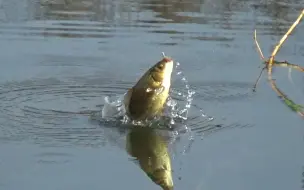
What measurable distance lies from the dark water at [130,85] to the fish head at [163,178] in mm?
76

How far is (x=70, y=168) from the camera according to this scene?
630 cm

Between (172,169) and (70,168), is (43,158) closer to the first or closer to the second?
(70,168)

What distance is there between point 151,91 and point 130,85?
1.97 metres

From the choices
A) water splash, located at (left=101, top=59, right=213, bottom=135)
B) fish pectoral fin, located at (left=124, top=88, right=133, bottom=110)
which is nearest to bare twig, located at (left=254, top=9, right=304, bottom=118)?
water splash, located at (left=101, top=59, right=213, bottom=135)

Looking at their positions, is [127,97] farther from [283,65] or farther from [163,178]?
[283,65]

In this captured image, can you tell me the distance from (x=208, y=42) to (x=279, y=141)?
432 cm

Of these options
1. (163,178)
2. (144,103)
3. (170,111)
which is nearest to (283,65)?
(170,111)

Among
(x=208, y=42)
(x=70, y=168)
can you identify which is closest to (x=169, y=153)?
(x=70, y=168)

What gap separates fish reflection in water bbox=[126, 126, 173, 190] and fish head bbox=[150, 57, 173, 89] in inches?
19.1

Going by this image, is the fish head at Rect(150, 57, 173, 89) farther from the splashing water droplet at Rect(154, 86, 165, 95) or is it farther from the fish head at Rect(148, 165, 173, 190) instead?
the fish head at Rect(148, 165, 173, 190)

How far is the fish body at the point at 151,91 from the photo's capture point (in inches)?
275

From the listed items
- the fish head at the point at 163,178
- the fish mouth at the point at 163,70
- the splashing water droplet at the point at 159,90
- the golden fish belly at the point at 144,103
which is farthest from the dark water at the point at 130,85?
the fish mouth at the point at 163,70

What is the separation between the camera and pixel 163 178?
20.1ft

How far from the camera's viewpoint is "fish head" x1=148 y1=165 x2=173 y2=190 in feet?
19.5
